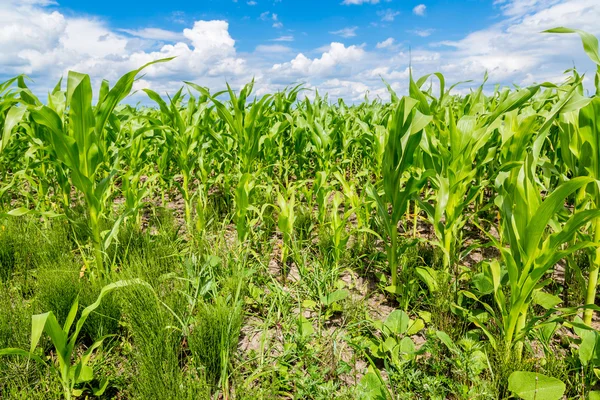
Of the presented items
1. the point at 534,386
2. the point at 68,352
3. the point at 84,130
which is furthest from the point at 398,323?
the point at 84,130

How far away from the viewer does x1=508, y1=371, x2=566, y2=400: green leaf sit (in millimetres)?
1403

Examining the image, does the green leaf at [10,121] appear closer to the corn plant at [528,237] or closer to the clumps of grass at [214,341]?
the clumps of grass at [214,341]

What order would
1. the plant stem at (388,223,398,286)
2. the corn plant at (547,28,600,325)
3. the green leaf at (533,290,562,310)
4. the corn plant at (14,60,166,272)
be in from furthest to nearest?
the plant stem at (388,223,398,286) < the corn plant at (14,60,166,272) < the green leaf at (533,290,562,310) < the corn plant at (547,28,600,325)

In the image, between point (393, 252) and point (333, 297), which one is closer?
point (333, 297)

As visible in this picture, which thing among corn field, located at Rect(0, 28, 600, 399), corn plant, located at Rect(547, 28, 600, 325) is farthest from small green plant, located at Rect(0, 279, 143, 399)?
corn plant, located at Rect(547, 28, 600, 325)

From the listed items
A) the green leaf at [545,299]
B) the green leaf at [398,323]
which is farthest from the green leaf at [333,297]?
the green leaf at [545,299]

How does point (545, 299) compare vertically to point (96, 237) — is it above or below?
below

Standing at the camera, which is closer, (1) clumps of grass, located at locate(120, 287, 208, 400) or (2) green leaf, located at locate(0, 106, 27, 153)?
(1) clumps of grass, located at locate(120, 287, 208, 400)

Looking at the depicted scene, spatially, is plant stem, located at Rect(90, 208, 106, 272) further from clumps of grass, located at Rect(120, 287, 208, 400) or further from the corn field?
clumps of grass, located at Rect(120, 287, 208, 400)

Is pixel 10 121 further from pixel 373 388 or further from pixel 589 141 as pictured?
pixel 589 141

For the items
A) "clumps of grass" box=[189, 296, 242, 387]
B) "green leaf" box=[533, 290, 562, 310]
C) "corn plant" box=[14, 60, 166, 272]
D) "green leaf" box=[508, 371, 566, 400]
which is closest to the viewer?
"green leaf" box=[508, 371, 566, 400]

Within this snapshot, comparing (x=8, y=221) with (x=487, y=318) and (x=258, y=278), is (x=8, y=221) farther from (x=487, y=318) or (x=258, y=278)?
(x=487, y=318)

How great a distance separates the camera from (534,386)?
56.4 inches

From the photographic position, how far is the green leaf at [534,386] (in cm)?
140
